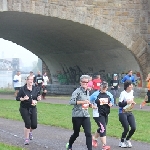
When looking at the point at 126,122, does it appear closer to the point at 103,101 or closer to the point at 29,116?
the point at 103,101

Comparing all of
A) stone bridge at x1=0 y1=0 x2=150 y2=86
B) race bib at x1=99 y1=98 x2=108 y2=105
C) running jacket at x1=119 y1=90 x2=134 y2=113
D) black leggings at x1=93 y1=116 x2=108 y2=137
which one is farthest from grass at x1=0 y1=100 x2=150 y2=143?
stone bridge at x1=0 y1=0 x2=150 y2=86

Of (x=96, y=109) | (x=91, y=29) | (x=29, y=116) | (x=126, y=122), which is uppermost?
(x=91, y=29)

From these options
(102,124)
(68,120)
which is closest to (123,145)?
(102,124)

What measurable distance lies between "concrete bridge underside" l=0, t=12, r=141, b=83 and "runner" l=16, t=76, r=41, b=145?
497 inches

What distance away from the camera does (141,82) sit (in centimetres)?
2556

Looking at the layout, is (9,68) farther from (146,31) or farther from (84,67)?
(146,31)

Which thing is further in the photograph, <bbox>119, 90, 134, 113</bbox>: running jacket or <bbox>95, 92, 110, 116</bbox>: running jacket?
<bbox>119, 90, 134, 113</bbox>: running jacket

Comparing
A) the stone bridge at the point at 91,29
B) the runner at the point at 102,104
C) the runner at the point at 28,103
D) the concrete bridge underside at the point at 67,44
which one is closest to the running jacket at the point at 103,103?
the runner at the point at 102,104

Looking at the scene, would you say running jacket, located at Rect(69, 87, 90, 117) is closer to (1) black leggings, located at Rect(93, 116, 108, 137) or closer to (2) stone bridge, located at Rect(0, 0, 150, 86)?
(1) black leggings, located at Rect(93, 116, 108, 137)

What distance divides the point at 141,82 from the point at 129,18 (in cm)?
388

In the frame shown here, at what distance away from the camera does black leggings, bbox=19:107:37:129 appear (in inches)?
383

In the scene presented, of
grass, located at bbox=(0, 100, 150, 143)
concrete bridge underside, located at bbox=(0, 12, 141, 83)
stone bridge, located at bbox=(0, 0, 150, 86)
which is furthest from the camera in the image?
concrete bridge underside, located at bbox=(0, 12, 141, 83)

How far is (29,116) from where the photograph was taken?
32.2ft

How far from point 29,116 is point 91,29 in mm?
14479
